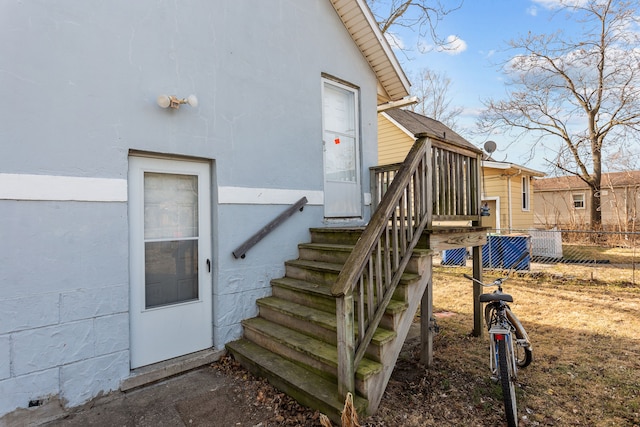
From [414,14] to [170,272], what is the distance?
9162 mm

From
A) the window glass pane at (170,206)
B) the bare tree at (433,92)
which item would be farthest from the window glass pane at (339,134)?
the bare tree at (433,92)

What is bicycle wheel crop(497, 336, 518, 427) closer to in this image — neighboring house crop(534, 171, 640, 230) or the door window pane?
the door window pane

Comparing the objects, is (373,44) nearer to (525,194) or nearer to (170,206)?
(170,206)

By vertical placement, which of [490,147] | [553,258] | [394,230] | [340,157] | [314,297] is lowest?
[553,258]

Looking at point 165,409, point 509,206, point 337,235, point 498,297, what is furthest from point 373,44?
point 509,206

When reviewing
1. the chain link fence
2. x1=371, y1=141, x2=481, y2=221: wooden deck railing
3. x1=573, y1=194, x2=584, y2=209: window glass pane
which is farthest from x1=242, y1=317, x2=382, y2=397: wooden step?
x1=573, y1=194, x2=584, y2=209: window glass pane

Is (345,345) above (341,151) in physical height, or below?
below

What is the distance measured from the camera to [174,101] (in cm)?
316

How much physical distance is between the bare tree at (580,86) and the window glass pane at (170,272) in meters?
15.8

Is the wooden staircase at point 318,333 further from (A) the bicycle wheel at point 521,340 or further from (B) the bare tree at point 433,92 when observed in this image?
(B) the bare tree at point 433,92

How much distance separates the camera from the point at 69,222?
271 cm

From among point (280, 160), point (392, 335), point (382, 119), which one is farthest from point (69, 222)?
point (382, 119)

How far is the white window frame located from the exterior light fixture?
43.6 feet

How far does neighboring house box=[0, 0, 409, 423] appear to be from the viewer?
8.35 feet
